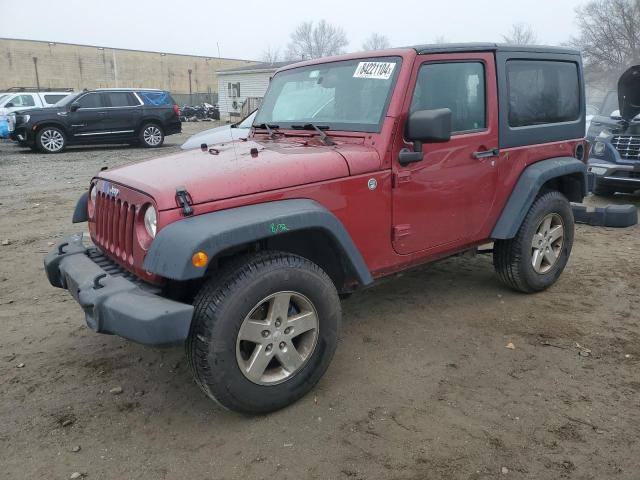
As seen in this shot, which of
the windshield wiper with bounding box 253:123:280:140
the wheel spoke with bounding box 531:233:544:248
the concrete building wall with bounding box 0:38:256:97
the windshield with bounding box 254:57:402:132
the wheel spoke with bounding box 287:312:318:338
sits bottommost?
the wheel spoke with bounding box 287:312:318:338

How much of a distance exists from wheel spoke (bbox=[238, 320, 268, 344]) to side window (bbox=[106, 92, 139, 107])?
14804mm

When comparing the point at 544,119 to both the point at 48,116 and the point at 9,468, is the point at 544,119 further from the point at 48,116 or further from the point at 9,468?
the point at 48,116

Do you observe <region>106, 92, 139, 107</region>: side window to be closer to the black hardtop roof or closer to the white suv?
the white suv

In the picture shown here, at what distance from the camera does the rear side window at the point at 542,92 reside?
13.2ft

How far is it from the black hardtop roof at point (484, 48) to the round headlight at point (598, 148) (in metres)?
4.34

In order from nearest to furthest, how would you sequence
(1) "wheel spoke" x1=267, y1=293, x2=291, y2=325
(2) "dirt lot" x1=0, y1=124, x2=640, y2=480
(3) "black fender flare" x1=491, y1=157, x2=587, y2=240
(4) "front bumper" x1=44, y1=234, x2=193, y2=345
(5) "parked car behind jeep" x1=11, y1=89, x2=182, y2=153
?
1. (4) "front bumper" x1=44, y1=234, x2=193, y2=345
2. (2) "dirt lot" x1=0, y1=124, x2=640, y2=480
3. (1) "wheel spoke" x1=267, y1=293, x2=291, y2=325
4. (3) "black fender flare" x1=491, y1=157, x2=587, y2=240
5. (5) "parked car behind jeep" x1=11, y1=89, x2=182, y2=153

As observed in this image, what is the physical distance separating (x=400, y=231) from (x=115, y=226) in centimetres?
171

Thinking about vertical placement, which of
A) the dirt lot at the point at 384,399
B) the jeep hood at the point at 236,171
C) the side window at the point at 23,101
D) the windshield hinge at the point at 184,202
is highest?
the side window at the point at 23,101

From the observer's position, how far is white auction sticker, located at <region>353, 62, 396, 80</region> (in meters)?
3.38

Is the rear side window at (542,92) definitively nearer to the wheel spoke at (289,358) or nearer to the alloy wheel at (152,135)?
the wheel spoke at (289,358)

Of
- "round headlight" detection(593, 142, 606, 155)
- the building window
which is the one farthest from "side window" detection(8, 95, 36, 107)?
"round headlight" detection(593, 142, 606, 155)

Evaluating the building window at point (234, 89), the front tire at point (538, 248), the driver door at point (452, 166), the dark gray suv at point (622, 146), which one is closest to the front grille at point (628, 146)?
the dark gray suv at point (622, 146)

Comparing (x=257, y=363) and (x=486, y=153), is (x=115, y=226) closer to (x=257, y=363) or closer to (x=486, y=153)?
(x=257, y=363)

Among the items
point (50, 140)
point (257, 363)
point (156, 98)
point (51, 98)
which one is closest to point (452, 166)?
point (257, 363)
